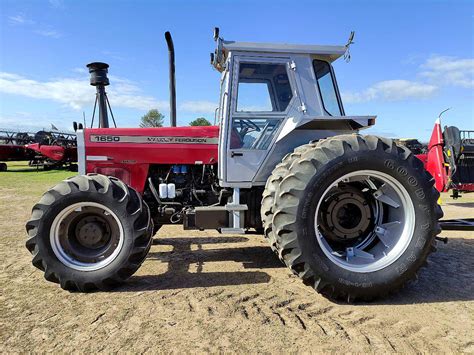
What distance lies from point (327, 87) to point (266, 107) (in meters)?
0.82

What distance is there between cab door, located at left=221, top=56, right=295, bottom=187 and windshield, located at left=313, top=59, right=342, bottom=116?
368mm

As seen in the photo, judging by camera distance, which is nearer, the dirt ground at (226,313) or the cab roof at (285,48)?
the dirt ground at (226,313)

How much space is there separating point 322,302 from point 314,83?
241 cm

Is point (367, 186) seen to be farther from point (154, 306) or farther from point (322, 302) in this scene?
point (154, 306)

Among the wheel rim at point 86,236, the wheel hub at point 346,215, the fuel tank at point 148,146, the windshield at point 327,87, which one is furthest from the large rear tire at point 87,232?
the windshield at point 327,87

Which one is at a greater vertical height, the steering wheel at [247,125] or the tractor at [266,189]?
the steering wheel at [247,125]

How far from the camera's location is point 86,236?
3861 millimetres

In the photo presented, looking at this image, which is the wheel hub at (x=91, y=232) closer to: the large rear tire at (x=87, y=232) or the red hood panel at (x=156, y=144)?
the large rear tire at (x=87, y=232)

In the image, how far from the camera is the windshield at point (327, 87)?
4.31m

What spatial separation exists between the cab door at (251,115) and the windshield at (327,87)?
368 mm

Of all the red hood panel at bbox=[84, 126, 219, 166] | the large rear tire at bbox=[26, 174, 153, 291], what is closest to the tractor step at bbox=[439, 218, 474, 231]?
the red hood panel at bbox=[84, 126, 219, 166]

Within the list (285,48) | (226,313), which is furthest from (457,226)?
(226,313)

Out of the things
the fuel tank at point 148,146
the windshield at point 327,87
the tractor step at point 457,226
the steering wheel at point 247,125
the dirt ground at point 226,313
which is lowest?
the dirt ground at point 226,313

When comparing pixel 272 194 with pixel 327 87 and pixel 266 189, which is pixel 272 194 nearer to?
pixel 266 189
